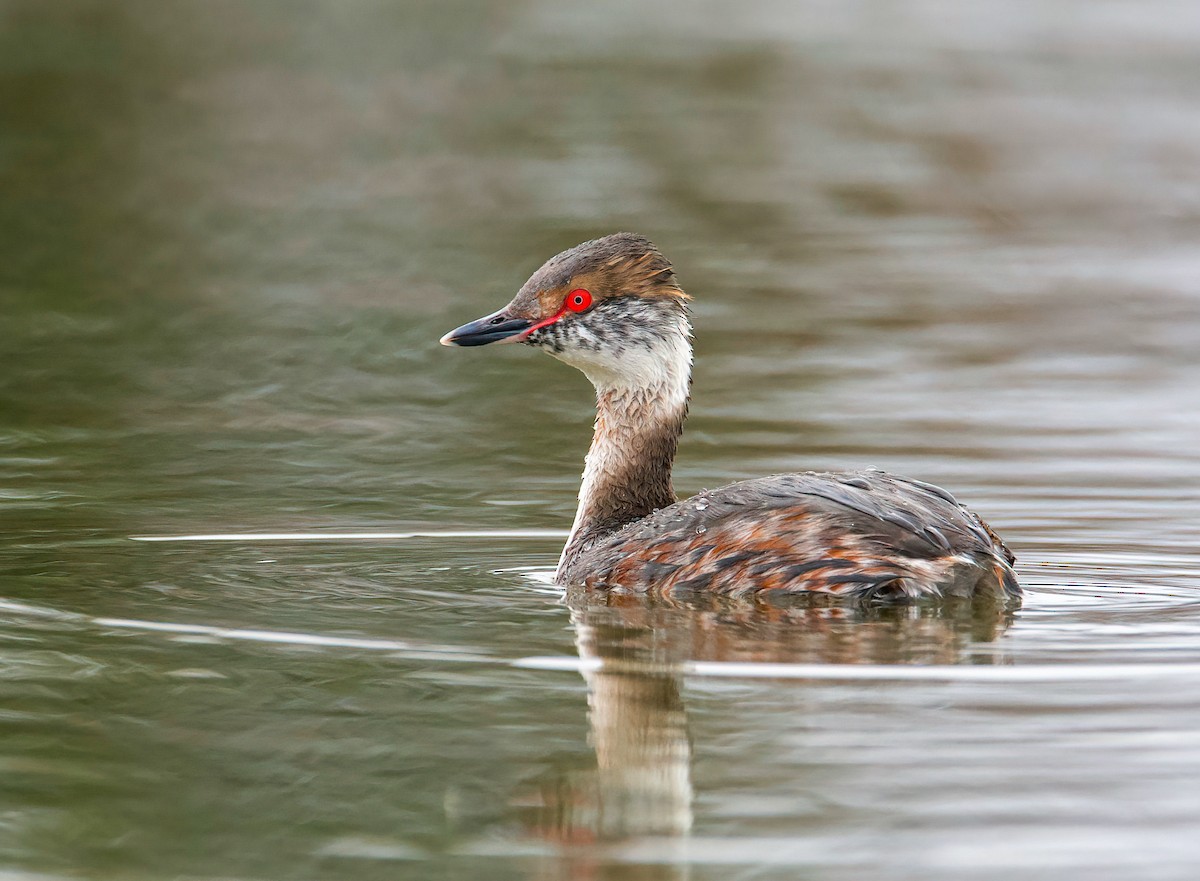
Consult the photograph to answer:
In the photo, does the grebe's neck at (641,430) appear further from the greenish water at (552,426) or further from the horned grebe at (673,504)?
the greenish water at (552,426)

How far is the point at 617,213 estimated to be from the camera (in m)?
17.9

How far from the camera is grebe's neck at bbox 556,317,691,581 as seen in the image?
8133 mm

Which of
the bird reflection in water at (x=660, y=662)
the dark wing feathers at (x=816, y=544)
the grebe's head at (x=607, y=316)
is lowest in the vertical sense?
the bird reflection in water at (x=660, y=662)

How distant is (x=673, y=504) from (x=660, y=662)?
5.71 feet

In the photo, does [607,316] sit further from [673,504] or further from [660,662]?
[660,662]

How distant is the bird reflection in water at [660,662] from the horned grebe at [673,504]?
0.31 ft

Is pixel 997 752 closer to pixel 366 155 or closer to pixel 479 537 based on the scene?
pixel 479 537

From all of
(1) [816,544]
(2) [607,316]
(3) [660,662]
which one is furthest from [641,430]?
(3) [660,662]

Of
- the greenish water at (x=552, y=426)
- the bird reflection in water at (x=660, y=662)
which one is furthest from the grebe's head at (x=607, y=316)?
the bird reflection in water at (x=660, y=662)

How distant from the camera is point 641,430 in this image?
816cm

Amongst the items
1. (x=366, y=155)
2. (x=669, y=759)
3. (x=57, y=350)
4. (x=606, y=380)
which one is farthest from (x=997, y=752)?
(x=366, y=155)

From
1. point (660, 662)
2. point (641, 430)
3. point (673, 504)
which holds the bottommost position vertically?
point (660, 662)

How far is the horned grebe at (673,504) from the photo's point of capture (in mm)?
→ 6707

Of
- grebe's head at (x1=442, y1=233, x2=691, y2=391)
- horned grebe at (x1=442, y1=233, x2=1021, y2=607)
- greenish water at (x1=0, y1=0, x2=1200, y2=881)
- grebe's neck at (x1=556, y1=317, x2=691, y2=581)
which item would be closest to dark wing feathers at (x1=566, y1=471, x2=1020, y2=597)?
horned grebe at (x1=442, y1=233, x2=1021, y2=607)
